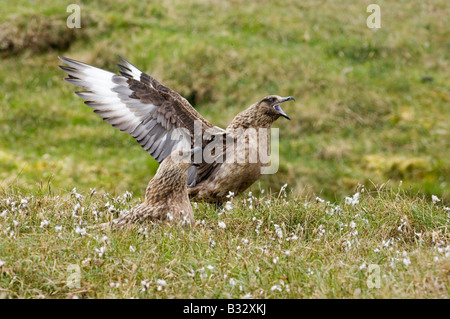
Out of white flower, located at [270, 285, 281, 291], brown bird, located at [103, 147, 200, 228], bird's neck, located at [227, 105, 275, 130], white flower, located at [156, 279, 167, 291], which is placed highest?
bird's neck, located at [227, 105, 275, 130]

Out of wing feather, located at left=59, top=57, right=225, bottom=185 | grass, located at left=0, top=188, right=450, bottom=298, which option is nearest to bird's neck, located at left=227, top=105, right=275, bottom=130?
wing feather, located at left=59, top=57, right=225, bottom=185

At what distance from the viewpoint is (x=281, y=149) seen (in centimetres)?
1272

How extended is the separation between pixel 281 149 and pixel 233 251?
854cm

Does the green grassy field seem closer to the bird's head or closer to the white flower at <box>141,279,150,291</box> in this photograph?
the white flower at <box>141,279,150,291</box>

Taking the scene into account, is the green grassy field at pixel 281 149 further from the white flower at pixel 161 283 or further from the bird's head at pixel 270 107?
the bird's head at pixel 270 107

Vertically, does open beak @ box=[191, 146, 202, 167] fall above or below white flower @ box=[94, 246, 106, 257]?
above

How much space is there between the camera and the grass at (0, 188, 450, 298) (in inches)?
149

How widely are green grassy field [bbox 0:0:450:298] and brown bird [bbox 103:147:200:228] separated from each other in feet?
0.75

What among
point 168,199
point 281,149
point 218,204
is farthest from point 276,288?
point 281,149

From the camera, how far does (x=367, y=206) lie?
18.2ft

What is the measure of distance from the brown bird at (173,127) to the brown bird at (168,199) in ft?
2.71

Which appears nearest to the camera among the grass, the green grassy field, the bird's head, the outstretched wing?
the grass

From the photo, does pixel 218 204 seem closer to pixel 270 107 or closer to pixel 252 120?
pixel 252 120

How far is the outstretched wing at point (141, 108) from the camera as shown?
5.96 metres
